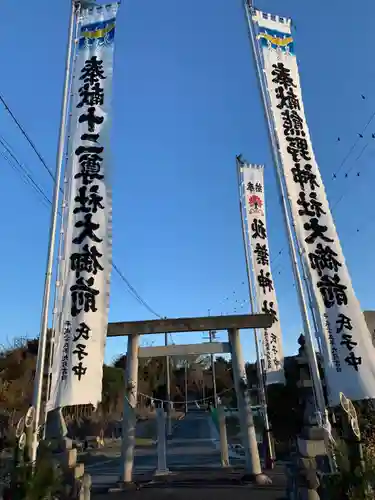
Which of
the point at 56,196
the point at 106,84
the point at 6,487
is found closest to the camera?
the point at 6,487

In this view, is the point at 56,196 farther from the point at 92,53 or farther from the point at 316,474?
the point at 316,474

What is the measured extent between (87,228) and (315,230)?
4.41 metres

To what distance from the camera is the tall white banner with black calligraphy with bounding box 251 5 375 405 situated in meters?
7.22

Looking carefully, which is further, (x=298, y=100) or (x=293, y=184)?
(x=298, y=100)

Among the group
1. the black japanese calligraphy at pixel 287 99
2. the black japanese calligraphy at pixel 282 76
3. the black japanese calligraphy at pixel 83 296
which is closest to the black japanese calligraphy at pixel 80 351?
the black japanese calligraphy at pixel 83 296

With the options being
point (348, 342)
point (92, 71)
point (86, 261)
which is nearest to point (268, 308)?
point (348, 342)

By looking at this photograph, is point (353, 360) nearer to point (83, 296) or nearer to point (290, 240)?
point (290, 240)

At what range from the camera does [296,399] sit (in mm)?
21812

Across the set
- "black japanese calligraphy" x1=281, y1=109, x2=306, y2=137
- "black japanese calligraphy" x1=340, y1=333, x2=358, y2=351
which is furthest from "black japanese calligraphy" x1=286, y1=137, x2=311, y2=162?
"black japanese calligraphy" x1=340, y1=333, x2=358, y2=351

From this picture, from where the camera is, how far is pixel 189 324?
1290 centimetres

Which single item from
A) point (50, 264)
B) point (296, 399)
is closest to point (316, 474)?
point (50, 264)

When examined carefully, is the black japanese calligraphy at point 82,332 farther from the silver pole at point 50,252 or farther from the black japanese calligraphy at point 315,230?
the black japanese calligraphy at point 315,230

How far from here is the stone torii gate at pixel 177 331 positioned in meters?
12.7

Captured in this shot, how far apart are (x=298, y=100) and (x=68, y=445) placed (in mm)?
8544
